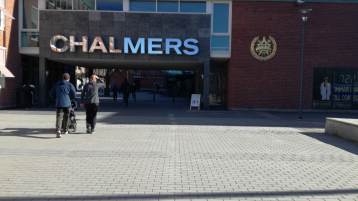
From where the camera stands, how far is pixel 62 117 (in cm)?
903

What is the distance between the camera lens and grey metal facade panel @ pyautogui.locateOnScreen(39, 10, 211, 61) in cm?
1784

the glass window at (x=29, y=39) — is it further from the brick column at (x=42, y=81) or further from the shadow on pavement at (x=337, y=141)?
the shadow on pavement at (x=337, y=141)

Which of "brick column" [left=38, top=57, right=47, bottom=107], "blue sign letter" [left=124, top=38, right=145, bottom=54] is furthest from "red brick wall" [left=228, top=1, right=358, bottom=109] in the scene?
"brick column" [left=38, top=57, right=47, bottom=107]

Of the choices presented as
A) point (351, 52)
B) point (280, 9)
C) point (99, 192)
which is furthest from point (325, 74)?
point (99, 192)

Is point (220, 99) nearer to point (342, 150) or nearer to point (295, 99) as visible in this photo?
point (295, 99)

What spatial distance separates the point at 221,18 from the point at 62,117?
40.5 ft

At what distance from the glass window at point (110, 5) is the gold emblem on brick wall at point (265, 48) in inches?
318

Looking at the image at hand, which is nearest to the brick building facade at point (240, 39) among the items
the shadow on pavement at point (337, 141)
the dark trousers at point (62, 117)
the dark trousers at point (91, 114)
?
the shadow on pavement at point (337, 141)

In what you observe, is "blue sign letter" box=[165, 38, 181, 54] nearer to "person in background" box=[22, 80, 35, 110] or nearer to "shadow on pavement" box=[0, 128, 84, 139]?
"person in background" box=[22, 80, 35, 110]

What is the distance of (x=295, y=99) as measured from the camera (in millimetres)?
18469

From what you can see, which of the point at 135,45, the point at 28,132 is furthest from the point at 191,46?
the point at 28,132

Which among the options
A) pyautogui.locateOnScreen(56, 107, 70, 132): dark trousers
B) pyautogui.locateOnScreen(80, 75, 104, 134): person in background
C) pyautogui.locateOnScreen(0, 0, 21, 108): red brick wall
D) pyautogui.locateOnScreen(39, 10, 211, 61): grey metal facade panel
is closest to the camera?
pyautogui.locateOnScreen(56, 107, 70, 132): dark trousers

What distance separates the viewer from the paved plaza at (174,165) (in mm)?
4535

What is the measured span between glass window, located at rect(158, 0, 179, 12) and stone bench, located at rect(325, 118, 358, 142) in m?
11.1
